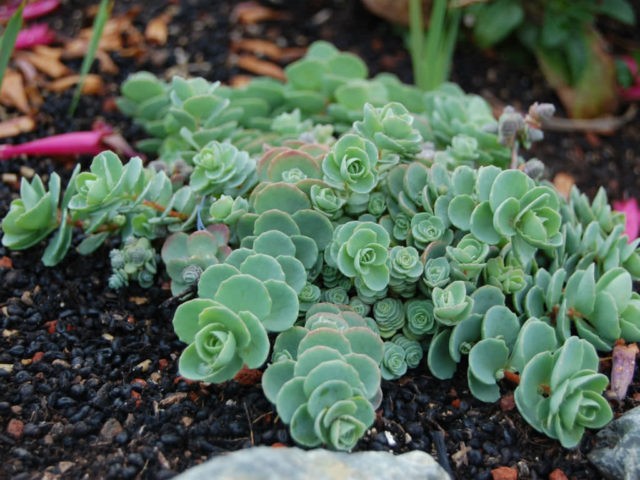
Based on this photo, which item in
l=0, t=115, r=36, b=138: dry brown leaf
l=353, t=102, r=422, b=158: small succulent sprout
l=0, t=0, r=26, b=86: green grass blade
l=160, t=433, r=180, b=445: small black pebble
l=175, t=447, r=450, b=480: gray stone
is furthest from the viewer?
l=0, t=115, r=36, b=138: dry brown leaf

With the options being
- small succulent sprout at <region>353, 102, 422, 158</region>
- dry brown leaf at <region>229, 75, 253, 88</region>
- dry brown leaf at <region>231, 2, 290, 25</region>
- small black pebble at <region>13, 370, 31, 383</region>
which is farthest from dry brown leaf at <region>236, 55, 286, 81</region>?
small black pebble at <region>13, 370, 31, 383</region>

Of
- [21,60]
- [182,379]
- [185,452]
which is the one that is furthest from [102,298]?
[21,60]

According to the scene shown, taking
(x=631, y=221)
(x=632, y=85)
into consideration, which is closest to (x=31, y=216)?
(x=631, y=221)

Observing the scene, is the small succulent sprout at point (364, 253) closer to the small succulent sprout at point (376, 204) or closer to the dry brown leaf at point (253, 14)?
the small succulent sprout at point (376, 204)

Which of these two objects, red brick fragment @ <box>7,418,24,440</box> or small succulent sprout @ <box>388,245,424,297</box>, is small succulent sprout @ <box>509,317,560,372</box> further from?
red brick fragment @ <box>7,418,24,440</box>

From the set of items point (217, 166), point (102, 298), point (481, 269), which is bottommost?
point (102, 298)

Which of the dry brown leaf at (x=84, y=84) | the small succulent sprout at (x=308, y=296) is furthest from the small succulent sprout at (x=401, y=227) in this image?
the dry brown leaf at (x=84, y=84)

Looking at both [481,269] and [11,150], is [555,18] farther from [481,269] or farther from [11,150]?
[11,150]
